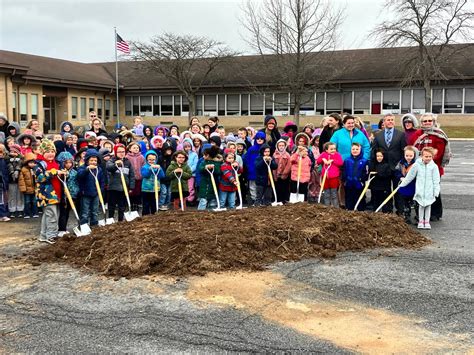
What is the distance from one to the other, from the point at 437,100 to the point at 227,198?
3232 cm

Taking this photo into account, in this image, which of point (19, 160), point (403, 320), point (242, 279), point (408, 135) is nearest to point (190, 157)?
point (19, 160)

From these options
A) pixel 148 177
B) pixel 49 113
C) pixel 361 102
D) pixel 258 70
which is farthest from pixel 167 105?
pixel 148 177

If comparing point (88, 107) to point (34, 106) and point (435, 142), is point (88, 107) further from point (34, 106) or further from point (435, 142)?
point (435, 142)

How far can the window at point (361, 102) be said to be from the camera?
3944cm

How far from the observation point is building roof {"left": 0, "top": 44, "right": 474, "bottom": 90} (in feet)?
113

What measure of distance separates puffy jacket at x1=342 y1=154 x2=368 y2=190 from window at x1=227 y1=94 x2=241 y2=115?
34.0m

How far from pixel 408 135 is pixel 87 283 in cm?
646

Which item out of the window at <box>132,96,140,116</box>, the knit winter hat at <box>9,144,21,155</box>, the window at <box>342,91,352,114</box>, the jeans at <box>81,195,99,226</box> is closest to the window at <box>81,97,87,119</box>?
the window at <box>132,96,140,116</box>

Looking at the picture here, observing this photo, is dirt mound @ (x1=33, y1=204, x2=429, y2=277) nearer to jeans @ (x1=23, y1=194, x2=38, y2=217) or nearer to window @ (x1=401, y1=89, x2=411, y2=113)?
jeans @ (x1=23, y1=194, x2=38, y2=217)

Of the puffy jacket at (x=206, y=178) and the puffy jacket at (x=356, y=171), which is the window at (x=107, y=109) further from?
the puffy jacket at (x=356, y=171)

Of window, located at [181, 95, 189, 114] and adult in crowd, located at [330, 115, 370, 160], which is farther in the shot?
window, located at [181, 95, 189, 114]

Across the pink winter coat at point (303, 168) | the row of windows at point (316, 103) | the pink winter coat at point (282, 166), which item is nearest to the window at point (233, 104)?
the row of windows at point (316, 103)

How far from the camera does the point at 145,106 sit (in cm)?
4562

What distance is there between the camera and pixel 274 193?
32.0 ft
